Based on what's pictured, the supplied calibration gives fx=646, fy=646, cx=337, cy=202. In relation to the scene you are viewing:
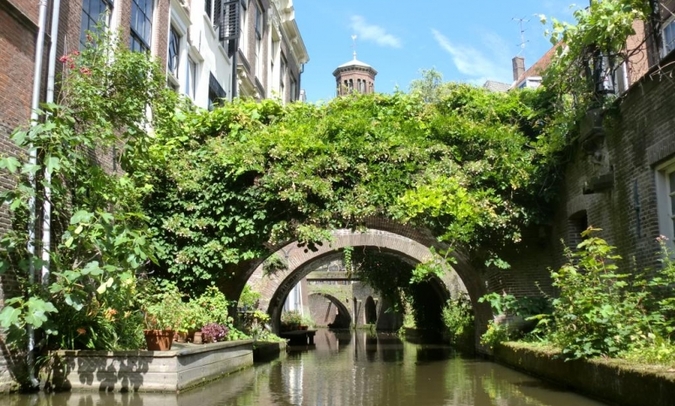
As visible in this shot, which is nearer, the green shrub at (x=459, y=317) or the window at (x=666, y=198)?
the window at (x=666, y=198)

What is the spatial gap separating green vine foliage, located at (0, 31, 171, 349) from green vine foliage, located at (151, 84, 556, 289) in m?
1.99

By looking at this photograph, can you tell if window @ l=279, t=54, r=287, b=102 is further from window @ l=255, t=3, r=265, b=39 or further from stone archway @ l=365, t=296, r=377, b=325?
Result: stone archway @ l=365, t=296, r=377, b=325

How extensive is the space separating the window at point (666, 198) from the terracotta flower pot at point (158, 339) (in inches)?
256

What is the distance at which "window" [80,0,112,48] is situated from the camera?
10.4 meters

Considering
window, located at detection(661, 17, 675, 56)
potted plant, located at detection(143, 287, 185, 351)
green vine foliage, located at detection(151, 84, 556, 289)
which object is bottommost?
potted plant, located at detection(143, 287, 185, 351)

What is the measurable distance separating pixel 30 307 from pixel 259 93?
51.7 ft

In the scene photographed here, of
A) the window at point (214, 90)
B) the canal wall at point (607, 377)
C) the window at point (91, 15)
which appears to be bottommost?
the canal wall at point (607, 377)

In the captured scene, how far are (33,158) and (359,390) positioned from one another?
517cm

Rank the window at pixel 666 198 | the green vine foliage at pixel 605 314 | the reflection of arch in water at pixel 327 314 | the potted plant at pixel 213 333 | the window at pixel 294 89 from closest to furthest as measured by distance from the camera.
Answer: the green vine foliage at pixel 605 314 → the window at pixel 666 198 → the potted plant at pixel 213 333 → the window at pixel 294 89 → the reflection of arch in water at pixel 327 314

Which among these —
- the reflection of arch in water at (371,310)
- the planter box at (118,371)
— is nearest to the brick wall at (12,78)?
the planter box at (118,371)

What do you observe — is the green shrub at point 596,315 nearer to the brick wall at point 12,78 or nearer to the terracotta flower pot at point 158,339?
the terracotta flower pot at point 158,339

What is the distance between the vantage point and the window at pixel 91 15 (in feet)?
34.0

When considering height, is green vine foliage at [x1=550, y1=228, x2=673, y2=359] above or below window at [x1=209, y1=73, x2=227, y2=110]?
below

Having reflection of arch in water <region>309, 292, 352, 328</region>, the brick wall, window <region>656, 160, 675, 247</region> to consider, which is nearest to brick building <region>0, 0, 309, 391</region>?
the brick wall
